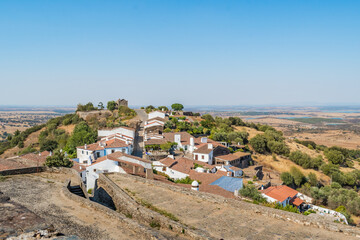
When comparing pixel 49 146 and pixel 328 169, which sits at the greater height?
pixel 49 146

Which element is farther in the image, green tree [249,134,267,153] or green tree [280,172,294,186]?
green tree [249,134,267,153]

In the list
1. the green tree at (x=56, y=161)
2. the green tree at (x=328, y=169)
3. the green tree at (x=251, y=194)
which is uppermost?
the green tree at (x=56, y=161)

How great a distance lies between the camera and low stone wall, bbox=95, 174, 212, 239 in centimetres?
764

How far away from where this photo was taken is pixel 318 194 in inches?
1129

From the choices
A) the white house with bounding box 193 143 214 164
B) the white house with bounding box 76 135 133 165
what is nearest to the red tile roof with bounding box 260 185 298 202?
the white house with bounding box 193 143 214 164

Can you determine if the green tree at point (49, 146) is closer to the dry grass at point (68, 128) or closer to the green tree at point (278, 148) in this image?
the dry grass at point (68, 128)

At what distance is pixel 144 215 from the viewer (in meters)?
9.21

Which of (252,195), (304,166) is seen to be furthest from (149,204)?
(304,166)

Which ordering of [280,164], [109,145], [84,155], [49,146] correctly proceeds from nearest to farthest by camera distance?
[84,155]
[109,145]
[280,164]
[49,146]

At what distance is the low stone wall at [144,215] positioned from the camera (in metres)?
7.64

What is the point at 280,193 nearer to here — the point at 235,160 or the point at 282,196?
the point at 282,196

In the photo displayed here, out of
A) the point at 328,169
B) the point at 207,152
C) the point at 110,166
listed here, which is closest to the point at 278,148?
the point at 328,169

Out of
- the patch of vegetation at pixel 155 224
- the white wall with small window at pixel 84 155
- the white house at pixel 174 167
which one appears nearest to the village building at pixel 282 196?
the white house at pixel 174 167

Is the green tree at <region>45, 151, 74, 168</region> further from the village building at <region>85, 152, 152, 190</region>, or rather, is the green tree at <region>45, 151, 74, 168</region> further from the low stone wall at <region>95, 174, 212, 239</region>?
the low stone wall at <region>95, 174, 212, 239</region>
